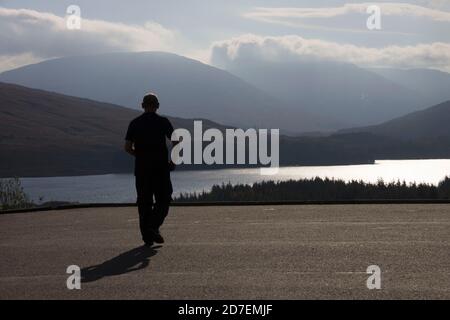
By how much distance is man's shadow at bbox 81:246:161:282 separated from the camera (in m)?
8.14

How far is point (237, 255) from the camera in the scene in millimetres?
9344

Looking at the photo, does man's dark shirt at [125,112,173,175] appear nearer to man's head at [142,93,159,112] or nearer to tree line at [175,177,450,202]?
man's head at [142,93,159,112]

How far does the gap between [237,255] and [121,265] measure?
4.86 ft

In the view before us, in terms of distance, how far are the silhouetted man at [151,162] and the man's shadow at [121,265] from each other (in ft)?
2.56

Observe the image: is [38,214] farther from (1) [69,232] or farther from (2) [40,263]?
(2) [40,263]

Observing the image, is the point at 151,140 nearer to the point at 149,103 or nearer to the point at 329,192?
the point at 149,103

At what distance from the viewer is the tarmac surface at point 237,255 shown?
7027 millimetres

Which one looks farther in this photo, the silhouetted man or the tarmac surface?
the silhouetted man

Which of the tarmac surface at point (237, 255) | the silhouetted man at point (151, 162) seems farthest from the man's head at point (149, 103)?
the tarmac surface at point (237, 255)

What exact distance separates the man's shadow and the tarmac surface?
12 mm

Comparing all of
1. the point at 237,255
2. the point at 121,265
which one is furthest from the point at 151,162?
the point at 121,265

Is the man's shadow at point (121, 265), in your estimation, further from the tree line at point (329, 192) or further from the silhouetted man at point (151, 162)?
Result: the tree line at point (329, 192)

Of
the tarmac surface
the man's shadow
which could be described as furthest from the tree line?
the man's shadow
